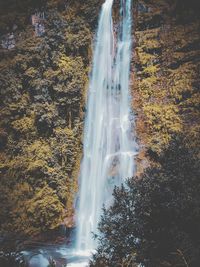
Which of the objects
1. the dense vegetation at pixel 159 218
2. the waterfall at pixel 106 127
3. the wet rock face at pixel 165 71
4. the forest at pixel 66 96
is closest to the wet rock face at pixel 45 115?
the forest at pixel 66 96

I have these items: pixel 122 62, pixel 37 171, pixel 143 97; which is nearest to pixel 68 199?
pixel 37 171

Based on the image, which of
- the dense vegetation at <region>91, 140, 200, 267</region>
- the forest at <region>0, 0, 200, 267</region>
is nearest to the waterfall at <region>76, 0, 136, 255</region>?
the forest at <region>0, 0, 200, 267</region>

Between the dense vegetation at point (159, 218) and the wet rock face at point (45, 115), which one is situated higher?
the wet rock face at point (45, 115)

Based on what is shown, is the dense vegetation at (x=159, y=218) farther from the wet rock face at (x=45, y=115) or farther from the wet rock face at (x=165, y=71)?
the wet rock face at (x=45, y=115)

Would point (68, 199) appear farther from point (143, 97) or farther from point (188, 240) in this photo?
point (188, 240)

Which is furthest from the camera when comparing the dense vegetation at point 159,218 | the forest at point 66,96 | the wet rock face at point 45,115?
the wet rock face at point 45,115

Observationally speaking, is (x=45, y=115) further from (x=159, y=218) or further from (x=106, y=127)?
(x=159, y=218)

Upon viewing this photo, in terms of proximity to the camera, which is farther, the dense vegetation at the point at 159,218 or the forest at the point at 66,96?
the forest at the point at 66,96
